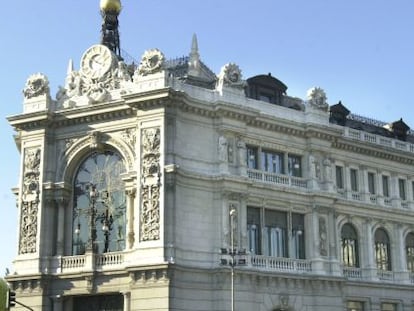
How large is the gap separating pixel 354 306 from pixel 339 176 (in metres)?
9.23

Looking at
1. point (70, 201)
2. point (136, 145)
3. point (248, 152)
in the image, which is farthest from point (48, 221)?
point (248, 152)

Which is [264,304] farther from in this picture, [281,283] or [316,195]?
[316,195]

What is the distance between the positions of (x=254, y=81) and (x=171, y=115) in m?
9.01

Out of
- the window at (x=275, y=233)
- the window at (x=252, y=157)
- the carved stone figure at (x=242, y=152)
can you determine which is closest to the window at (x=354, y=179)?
the window at (x=275, y=233)

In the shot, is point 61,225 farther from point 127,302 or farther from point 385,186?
point 385,186

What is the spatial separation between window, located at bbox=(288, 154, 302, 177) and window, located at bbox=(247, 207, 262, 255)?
169 inches

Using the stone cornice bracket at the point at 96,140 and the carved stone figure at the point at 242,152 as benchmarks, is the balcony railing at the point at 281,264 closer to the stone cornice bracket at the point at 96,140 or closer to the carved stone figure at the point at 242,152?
the carved stone figure at the point at 242,152

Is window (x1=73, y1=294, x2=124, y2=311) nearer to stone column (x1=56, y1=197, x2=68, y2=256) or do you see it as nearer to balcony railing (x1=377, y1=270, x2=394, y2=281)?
stone column (x1=56, y1=197, x2=68, y2=256)

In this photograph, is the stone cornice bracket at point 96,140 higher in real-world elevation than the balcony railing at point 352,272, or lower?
higher

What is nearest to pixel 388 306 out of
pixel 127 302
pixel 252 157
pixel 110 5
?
pixel 252 157

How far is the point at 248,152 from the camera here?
53.5 m

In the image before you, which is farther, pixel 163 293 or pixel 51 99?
pixel 51 99

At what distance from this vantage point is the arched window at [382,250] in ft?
198

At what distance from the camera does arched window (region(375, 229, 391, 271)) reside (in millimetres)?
60422
